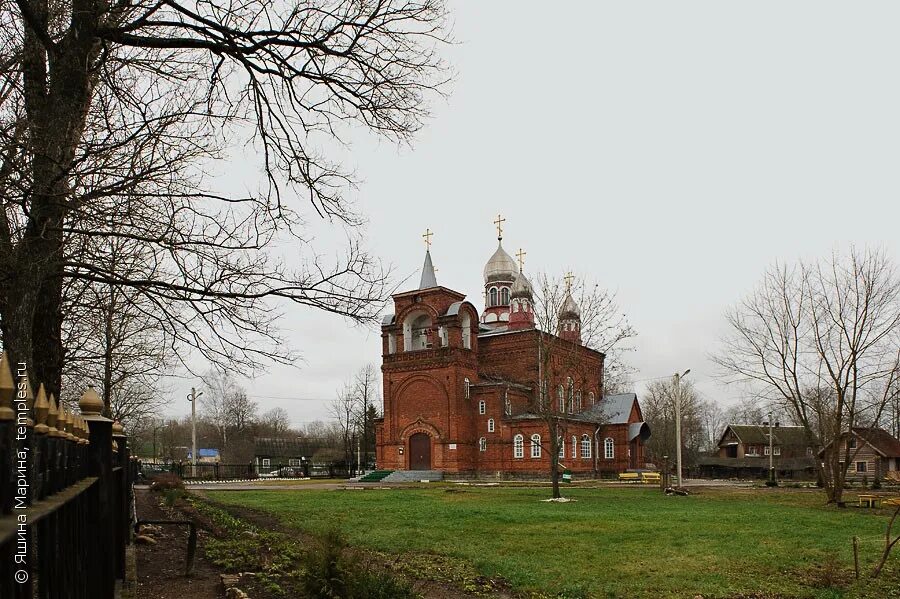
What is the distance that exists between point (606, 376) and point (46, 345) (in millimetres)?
25572

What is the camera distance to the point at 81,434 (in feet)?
12.7

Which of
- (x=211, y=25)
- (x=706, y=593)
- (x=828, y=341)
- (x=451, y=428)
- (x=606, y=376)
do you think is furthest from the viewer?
(x=451, y=428)

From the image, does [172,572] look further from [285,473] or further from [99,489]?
[285,473]

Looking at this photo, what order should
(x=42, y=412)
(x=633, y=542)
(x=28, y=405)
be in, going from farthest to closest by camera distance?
(x=633, y=542) < (x=42, y=412) < (x=28, y=405)

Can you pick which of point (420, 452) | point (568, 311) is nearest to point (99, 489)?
point (420, 452)

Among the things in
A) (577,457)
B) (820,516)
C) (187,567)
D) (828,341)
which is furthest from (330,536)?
(577,457)

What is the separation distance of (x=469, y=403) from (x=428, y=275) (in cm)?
1023

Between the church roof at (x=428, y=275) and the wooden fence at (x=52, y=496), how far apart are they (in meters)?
47.8

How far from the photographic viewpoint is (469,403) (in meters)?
47.6

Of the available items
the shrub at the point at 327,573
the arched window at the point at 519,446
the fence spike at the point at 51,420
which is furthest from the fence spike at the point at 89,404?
the arched window at the point at 519,446

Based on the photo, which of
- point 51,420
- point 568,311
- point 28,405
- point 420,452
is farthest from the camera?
point 568,311

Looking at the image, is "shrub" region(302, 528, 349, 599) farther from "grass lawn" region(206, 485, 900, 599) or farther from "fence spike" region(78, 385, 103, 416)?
"fence spike" region(78, 385, 103, 416)

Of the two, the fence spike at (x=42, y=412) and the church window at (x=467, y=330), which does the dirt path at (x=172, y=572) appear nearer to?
the fence spike at (x=42, y=412)

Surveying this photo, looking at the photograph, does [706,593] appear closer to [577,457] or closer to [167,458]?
[577,457]
